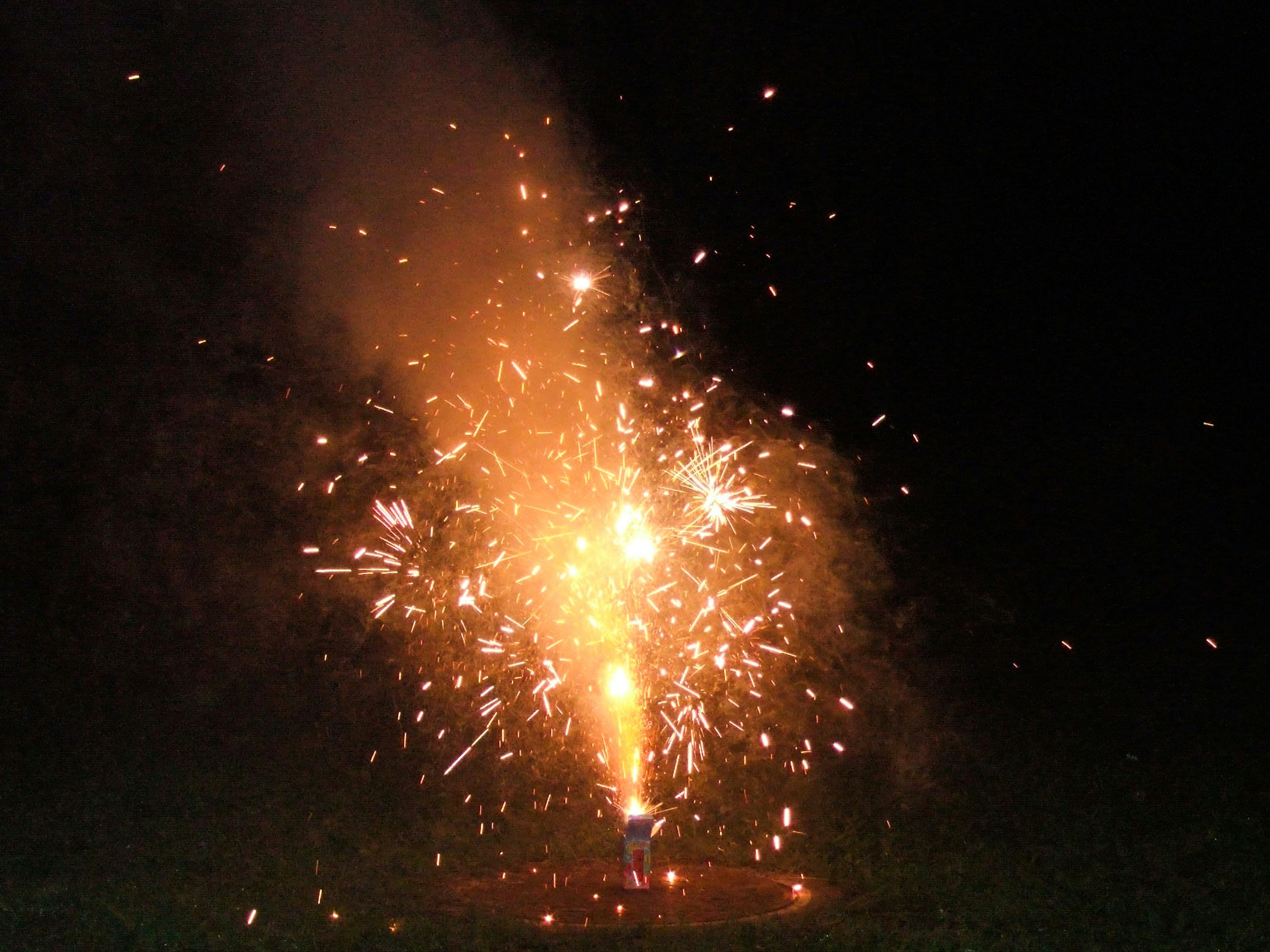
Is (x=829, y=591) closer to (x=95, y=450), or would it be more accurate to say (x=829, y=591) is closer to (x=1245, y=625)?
(x=1245, y=625)

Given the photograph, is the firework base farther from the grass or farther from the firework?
the firework

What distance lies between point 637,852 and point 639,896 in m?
0.16

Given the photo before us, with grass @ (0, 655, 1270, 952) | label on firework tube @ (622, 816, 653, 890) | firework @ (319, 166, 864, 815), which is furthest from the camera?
firework @ (319, 166, 864, 815)

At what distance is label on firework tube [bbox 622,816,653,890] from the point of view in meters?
4.19

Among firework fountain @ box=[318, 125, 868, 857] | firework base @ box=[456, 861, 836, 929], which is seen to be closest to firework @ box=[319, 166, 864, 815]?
firework fountain @ box=[318, 125, 868, 857]

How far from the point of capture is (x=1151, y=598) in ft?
31.0

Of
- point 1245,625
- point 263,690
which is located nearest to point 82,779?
point 263,690

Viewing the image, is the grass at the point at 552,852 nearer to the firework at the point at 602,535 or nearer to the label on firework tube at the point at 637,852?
the label on firework tube at the point at 637,852

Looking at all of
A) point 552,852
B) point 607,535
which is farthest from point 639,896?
point 607,535

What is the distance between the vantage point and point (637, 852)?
13.9 feet

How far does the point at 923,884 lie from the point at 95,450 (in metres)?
7.66

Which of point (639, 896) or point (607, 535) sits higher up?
point (607, 535)

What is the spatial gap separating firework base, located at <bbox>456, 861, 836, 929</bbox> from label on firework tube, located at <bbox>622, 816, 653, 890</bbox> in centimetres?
4

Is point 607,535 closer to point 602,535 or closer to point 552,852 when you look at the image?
point 602,535
